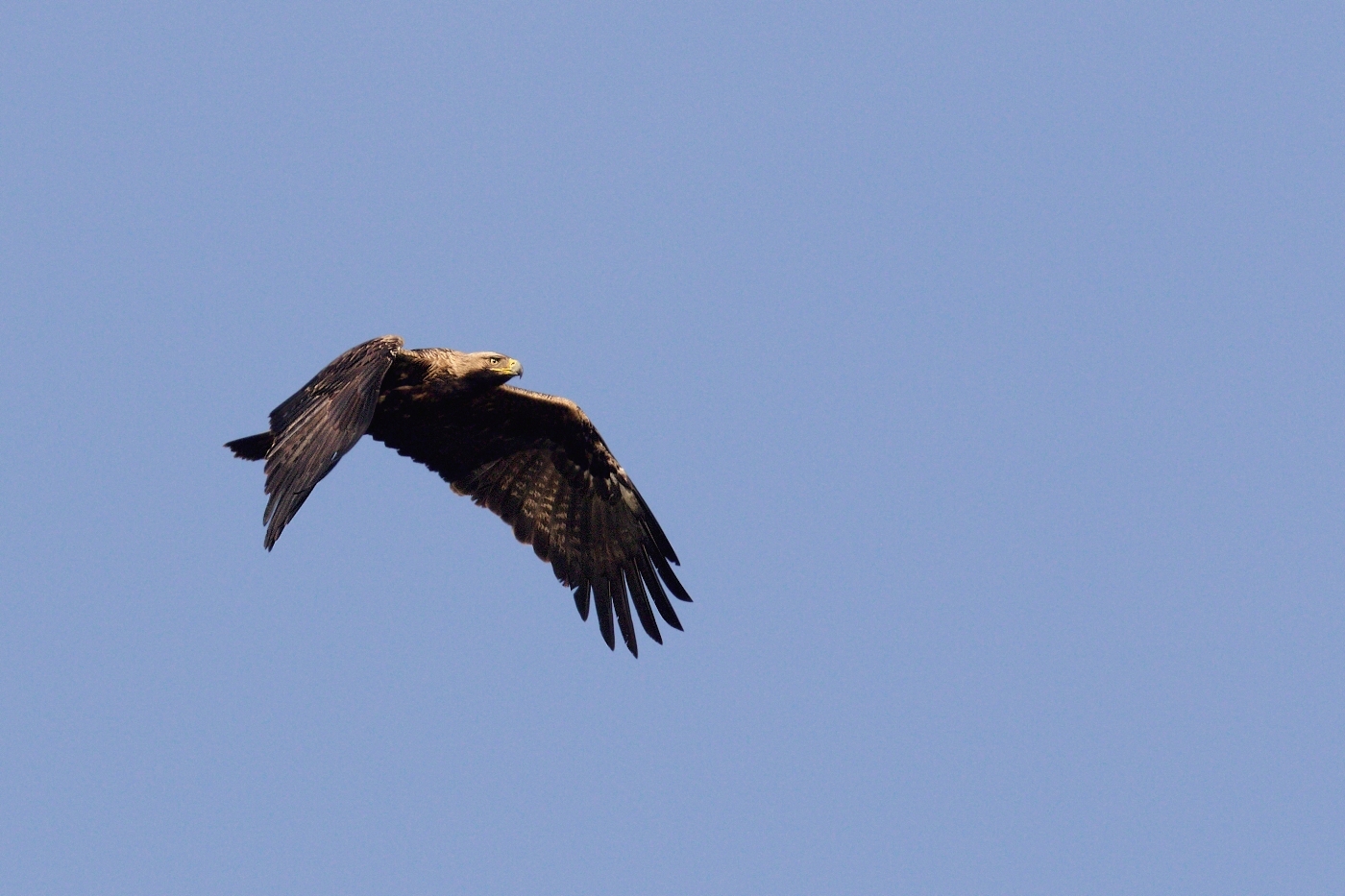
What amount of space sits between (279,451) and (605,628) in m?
4.55

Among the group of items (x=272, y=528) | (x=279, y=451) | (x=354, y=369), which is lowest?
(x=272, y=528)

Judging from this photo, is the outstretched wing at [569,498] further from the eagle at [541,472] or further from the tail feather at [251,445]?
the tail feather at [251,445]

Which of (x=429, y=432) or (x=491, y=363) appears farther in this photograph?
(x=429, y=432)

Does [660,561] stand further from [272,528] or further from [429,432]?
[272,528]

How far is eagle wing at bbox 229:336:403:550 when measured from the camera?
10.7 metres

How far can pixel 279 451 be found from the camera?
1111cm

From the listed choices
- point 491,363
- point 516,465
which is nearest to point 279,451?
point 491,363

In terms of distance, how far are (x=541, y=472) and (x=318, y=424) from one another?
4.04 m

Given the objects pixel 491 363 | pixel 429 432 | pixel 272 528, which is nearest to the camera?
pixel 272 528

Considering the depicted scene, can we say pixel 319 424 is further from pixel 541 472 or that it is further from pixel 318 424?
pixel 541 472

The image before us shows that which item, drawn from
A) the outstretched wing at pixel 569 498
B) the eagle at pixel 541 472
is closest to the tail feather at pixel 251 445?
the eagle at pixel 541 472

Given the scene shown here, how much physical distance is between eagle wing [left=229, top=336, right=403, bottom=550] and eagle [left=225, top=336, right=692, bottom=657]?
4.44ft

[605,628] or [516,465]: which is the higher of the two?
[516,465]

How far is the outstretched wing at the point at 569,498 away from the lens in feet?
48.2
